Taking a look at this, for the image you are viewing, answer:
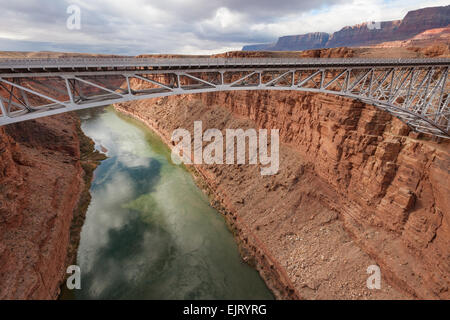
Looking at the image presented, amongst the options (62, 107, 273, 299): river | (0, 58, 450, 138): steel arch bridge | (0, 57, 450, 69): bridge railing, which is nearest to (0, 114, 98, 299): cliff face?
(62, 107, 273, 299): river

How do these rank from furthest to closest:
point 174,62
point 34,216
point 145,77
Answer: point 34,216 < point 174,62 < point 145,77

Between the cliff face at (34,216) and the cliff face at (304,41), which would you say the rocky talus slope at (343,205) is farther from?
the cliff face at (304,41)

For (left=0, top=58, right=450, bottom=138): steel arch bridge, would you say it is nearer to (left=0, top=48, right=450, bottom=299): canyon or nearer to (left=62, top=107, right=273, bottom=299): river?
(left=0, top=48, right=450, bottom=299): canyon

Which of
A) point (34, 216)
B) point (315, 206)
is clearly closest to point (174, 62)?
point (34, 216)

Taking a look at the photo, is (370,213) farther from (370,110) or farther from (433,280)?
(370,110)

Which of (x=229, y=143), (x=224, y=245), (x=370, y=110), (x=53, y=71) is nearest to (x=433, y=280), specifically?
(x=370, y=110)

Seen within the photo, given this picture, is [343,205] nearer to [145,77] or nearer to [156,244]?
[156,244]
